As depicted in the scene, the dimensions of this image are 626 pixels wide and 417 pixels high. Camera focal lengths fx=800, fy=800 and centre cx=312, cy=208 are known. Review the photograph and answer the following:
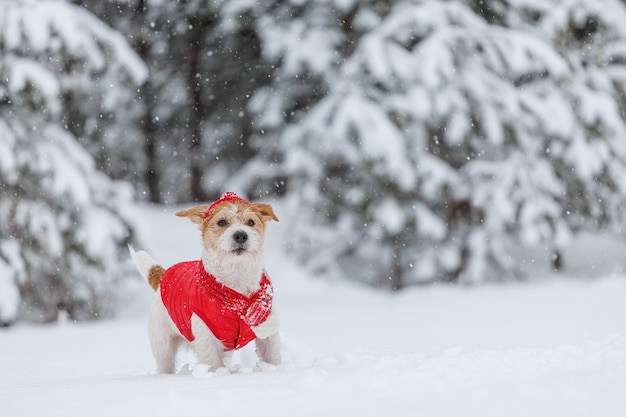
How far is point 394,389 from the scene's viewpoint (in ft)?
10.2

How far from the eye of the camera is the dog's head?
4172 millimetres

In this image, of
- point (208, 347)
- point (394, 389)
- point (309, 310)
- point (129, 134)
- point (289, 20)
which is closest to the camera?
point (394, 389)

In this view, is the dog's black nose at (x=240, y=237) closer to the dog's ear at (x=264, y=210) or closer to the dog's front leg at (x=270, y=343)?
the dog's ear at (x=264, y=210)

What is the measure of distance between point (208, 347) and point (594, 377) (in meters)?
1.96

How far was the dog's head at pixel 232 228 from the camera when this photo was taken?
417 cm

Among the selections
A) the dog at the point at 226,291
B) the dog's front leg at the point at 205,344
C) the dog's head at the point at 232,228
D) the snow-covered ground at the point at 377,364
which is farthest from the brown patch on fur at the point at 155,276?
the dog's front leg at the point at 205,344

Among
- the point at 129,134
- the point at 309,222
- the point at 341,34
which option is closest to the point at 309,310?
the point at 309,222

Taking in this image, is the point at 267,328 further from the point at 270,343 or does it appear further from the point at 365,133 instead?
the point at 365,133

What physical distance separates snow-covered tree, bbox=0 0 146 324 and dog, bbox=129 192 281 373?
395cm

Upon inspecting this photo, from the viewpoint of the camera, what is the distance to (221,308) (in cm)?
416

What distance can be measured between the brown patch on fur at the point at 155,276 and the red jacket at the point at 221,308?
0.60 meters

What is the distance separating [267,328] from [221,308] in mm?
267

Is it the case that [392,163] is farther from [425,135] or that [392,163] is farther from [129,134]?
[129,134]

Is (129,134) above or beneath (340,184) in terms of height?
above
